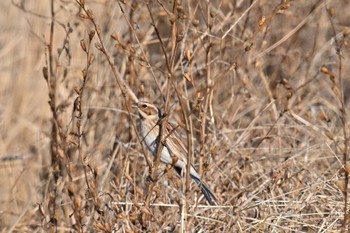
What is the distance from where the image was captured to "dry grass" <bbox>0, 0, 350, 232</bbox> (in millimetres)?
4348

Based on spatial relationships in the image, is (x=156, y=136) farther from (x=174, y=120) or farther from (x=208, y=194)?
(x=174, y=120)

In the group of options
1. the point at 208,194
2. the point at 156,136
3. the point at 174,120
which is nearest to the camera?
the point at 208,194

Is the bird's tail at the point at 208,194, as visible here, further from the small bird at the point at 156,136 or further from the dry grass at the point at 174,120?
the small bird at the point at 156,136

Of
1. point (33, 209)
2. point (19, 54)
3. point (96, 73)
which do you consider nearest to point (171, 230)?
point (33, 209)

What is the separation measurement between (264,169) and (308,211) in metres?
0.59

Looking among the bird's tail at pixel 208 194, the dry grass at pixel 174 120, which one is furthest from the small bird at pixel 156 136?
the bird's tail at pixel 208 194

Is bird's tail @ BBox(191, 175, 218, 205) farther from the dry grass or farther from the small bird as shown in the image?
the small bird

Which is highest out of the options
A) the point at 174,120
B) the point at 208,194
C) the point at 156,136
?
the point at 174,120

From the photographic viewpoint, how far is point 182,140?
220 inches

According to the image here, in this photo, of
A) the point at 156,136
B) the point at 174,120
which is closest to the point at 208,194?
the point at 156,136

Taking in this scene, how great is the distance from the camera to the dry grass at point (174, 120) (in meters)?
4.35

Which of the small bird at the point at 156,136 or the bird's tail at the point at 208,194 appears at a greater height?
the small bird at the point at 156,136

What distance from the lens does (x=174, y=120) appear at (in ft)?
19.4

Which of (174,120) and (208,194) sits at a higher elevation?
(174,120)
